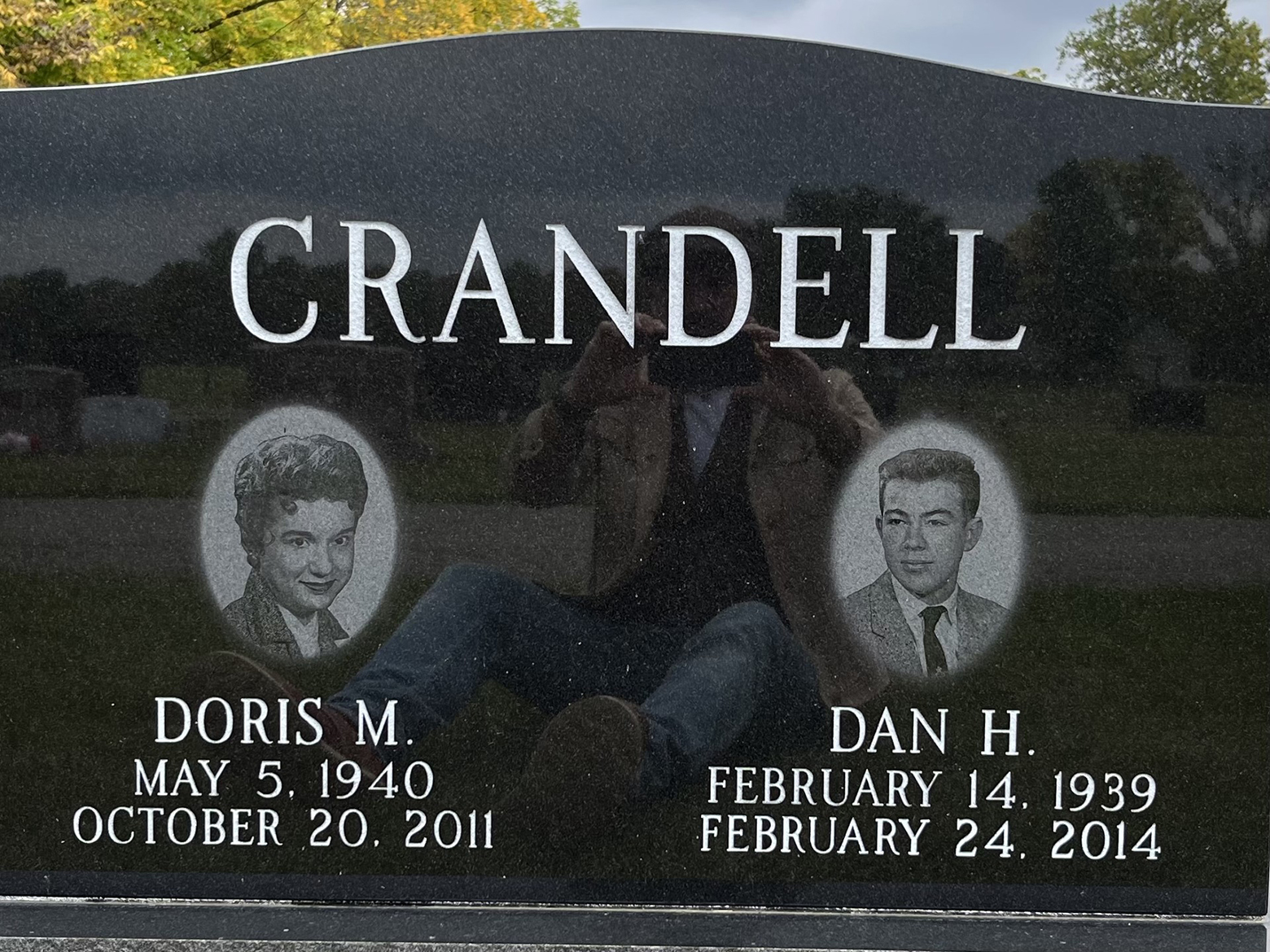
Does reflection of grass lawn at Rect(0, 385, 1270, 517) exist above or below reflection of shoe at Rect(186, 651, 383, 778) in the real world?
above

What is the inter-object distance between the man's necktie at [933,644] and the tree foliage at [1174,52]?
27.8 feet

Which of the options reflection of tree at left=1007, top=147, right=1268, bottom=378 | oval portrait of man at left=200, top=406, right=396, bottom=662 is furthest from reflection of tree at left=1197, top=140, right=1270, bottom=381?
oval portrait of man at left=200, top=406, right=396, bottom=662

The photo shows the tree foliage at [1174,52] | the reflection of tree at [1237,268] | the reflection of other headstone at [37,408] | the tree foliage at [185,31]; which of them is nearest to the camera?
the reflection of tree at [1237,268]

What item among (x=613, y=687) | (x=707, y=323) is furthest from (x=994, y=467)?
(x=613, y=687)

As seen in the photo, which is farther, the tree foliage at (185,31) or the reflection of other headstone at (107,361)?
the tree foliage at (185,31)

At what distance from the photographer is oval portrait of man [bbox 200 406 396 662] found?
3.21 meters

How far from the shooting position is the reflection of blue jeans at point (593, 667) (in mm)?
3193

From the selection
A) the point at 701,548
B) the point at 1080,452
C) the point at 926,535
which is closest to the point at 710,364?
the point at 701,548

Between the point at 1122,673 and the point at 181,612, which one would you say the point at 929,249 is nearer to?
the point at 1122,673

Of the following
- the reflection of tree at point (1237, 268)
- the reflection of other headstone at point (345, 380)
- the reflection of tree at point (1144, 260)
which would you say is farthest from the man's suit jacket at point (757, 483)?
the reflection of tree at point (1237, 268)

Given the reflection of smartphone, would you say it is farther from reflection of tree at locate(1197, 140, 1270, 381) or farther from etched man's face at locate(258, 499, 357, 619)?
reflection of tree at locate(1197, 140, 1270, 381)

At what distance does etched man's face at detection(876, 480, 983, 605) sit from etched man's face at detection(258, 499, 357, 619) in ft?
4.39

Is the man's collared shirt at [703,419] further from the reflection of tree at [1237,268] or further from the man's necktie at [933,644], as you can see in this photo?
the reflection of tree at [1237,268]

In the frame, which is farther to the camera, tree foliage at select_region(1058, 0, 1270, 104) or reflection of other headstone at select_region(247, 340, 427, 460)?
tree foliage at select_region(1058, 0, 1270, 104)
